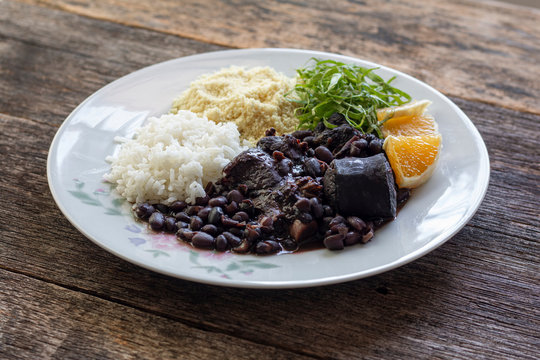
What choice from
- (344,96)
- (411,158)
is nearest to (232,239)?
(411,158)

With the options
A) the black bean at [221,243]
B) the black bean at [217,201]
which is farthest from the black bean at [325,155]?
the black bean at [221,243]

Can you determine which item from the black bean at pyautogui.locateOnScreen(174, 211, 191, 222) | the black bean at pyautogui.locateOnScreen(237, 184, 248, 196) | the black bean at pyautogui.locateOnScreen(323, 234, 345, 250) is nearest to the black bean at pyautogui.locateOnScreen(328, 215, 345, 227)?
the black bean at pyautogui.locateOnScreen(323, 234, 345, 250)

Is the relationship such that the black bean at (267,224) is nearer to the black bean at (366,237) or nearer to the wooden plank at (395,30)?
the black bean at (366,237)

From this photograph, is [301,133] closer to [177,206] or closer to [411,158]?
[411,158]

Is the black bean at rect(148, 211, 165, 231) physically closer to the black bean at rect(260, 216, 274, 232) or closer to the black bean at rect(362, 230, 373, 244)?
the black bean at rect(260, 216, 274, 232)

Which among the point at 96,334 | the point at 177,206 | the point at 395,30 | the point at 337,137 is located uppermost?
the point at 395,30
